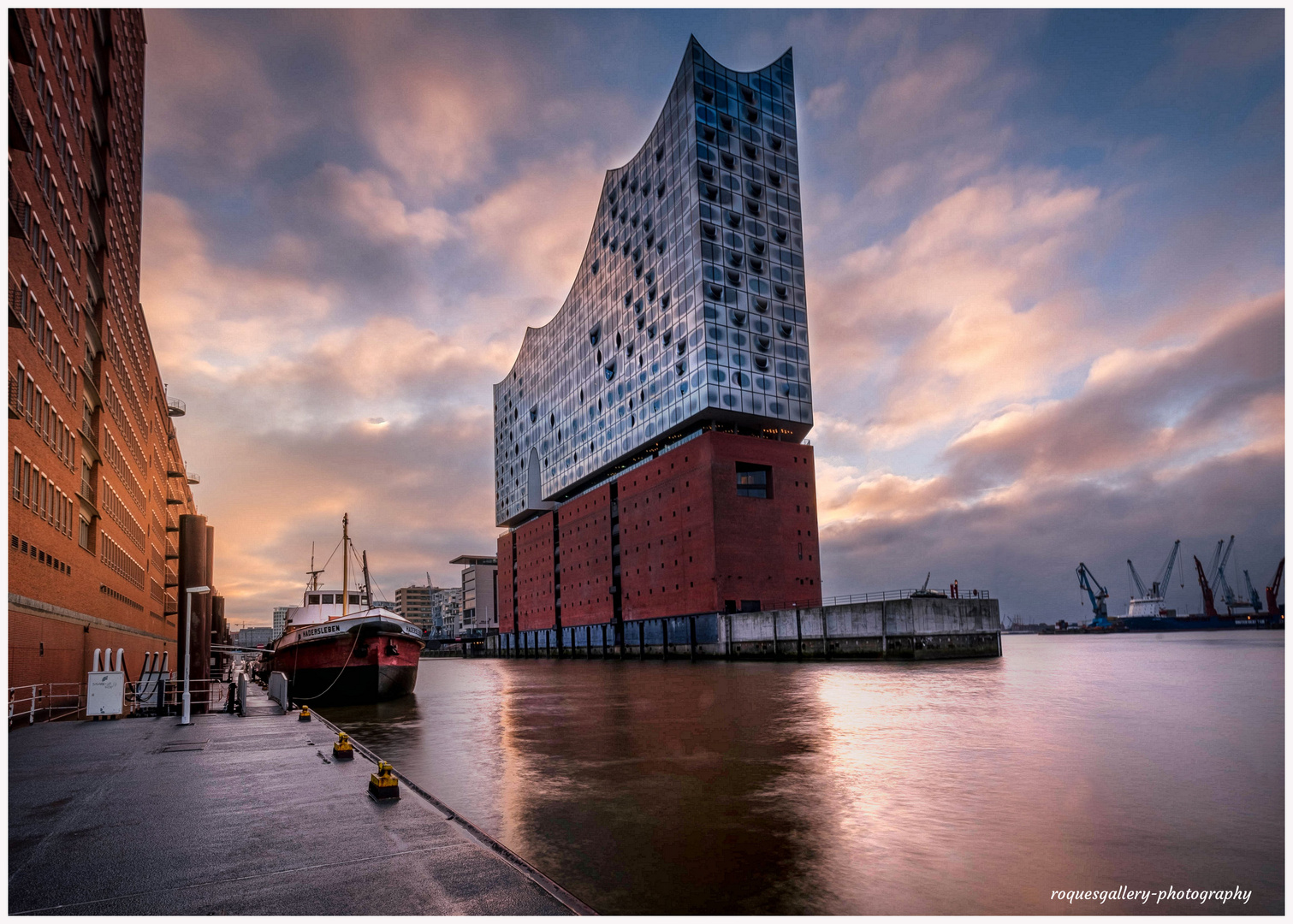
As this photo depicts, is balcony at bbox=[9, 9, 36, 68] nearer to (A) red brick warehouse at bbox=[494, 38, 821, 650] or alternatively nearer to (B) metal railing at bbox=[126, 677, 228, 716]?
(B) metal railing at bbox=[126, 677, 228, 716]

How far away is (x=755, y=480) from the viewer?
79500 millimetres

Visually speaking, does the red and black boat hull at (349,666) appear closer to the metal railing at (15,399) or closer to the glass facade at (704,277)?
the metal railing at (15,399)

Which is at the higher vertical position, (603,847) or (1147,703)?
(603,847)

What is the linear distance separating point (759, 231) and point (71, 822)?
81.1 metres

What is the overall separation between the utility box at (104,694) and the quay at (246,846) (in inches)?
426

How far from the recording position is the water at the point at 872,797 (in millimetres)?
8648

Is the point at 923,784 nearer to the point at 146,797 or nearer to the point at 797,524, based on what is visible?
the point at 146,797

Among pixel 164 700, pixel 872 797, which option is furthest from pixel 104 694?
pixel 872 797

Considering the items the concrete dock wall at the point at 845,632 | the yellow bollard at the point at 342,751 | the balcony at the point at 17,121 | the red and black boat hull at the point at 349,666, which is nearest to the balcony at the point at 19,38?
the balcony at the point at 17,121

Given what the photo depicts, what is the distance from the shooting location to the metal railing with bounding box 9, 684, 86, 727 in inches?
907

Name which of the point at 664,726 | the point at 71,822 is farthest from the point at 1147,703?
the point at 71,822

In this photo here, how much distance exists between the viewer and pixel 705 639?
7588 centimetres

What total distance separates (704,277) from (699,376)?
997cm

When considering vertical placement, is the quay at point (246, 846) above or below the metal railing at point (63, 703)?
above
